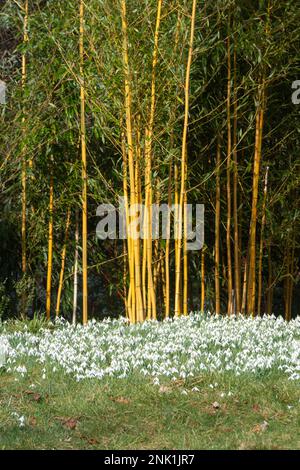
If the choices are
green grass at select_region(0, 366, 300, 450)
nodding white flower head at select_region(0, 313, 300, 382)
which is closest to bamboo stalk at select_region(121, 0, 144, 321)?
nodding white flower head at select_region(0, 313, 300, 382)

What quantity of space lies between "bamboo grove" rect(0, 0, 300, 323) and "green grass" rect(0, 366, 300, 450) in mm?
2068

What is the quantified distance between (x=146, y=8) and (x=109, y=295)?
10.2 feet

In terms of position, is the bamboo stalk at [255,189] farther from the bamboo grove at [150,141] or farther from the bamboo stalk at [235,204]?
the bamboo stalk at [235,204]

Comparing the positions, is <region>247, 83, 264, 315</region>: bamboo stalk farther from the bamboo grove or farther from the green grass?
the green grass

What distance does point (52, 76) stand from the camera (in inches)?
307

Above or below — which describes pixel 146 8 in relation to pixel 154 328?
above

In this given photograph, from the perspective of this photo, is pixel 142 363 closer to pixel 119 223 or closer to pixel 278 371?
pixel 278 371

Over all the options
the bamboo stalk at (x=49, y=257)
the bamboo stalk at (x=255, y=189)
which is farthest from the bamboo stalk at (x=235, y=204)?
the bamboo stalk at (x=49, y=257)

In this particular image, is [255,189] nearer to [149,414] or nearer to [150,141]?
[150,141]

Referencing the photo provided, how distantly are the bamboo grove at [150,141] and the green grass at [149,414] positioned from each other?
2068mm

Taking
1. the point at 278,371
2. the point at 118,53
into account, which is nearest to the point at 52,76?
the point at 118,53

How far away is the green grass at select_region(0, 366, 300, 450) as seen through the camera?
4.48m

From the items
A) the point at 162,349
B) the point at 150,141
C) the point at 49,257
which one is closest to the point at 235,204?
the point at 150,141

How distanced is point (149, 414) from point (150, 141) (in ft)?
9.31
